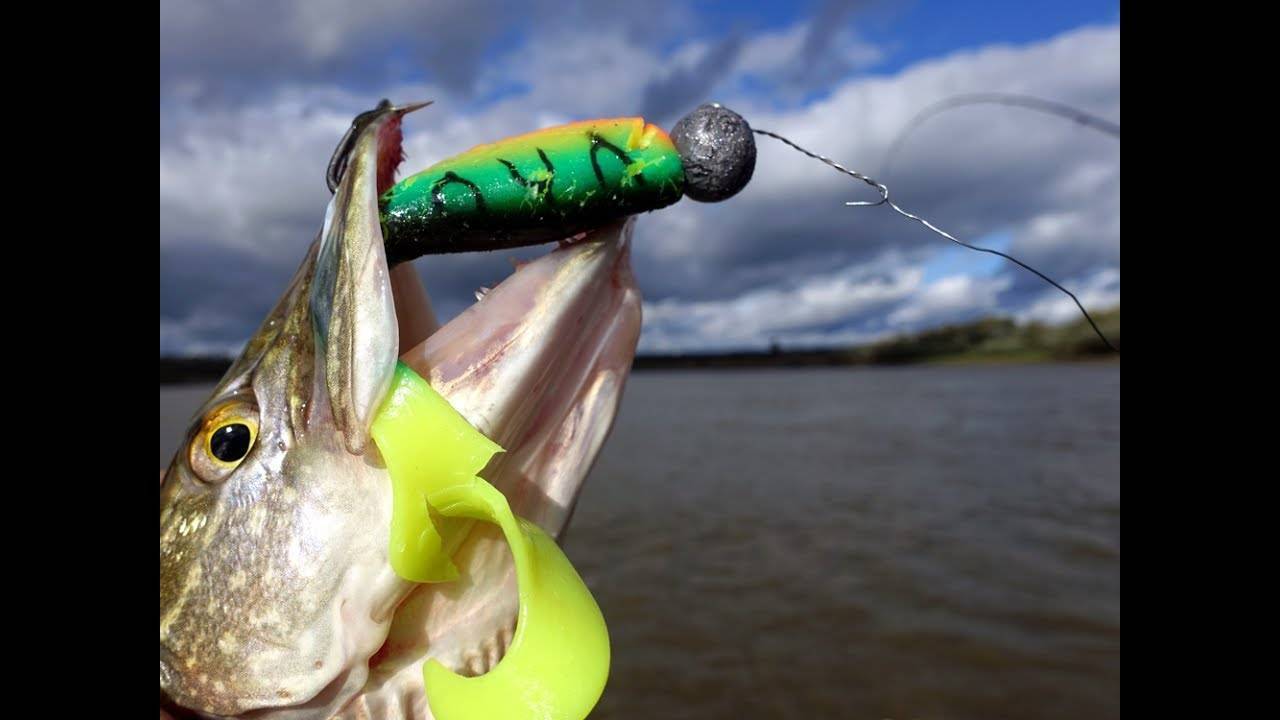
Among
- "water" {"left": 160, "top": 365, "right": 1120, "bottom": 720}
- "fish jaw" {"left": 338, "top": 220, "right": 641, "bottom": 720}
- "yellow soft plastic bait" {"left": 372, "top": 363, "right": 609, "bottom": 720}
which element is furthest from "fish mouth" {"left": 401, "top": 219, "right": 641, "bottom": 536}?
"water" {"left": 160, "top": 365, "right": 1120, "bottom": 720}

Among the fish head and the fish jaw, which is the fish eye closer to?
the fish head

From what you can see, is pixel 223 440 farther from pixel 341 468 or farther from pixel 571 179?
pixel 571 179

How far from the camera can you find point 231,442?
1.47 m

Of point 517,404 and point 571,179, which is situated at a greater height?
point 571,179

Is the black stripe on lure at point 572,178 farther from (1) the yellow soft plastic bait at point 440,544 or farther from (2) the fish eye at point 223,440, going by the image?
(2) the fish eye at point 223,440

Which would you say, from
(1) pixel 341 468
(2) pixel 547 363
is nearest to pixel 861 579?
(2) pixel 547 363

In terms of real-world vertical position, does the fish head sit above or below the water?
above

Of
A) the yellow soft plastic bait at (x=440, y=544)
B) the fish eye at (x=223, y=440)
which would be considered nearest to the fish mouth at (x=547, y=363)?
the yellow soft plastic bait at (x=440, y=544)

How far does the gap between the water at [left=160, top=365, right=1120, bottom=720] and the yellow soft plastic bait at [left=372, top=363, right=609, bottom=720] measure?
1.88m

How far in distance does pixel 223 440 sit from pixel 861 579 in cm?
376

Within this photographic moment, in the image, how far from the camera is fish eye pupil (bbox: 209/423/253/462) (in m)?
1.46

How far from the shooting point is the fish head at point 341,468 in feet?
4.36
